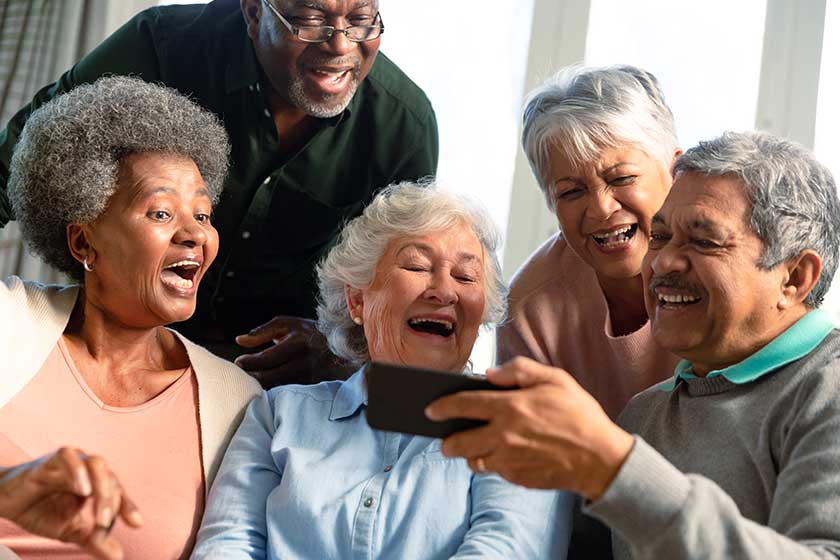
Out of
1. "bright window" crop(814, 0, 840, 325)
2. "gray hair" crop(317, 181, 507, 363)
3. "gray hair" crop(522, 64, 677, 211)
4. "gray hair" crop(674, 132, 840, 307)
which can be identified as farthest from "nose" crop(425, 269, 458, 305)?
"bright window" crop(814, 0, 840, 325)

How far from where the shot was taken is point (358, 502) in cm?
183

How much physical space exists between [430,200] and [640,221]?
419 mm

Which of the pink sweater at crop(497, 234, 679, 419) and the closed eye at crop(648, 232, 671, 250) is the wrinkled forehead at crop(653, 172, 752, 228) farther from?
the pink sweater at crop(497, 234, 679, 419)

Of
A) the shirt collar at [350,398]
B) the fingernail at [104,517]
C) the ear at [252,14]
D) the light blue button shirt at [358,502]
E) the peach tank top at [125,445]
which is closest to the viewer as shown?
the fingernail at [104,517]

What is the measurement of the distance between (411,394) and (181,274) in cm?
97

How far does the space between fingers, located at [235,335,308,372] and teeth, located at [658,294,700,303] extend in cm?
93

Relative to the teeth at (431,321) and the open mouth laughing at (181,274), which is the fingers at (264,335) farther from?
the teeth at (431,321)

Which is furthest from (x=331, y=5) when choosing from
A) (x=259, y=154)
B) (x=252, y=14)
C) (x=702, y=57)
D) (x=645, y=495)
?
(x=702, y=57)

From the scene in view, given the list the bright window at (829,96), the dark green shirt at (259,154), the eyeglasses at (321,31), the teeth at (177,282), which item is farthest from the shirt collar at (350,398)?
the bright window at (829,96)

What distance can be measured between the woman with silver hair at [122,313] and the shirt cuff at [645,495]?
3.15ft

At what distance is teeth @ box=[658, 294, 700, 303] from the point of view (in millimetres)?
1701

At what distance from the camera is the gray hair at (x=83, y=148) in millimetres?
2064

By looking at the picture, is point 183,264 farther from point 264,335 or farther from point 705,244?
point 705,244

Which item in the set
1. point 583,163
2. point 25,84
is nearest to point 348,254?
point 583,163
